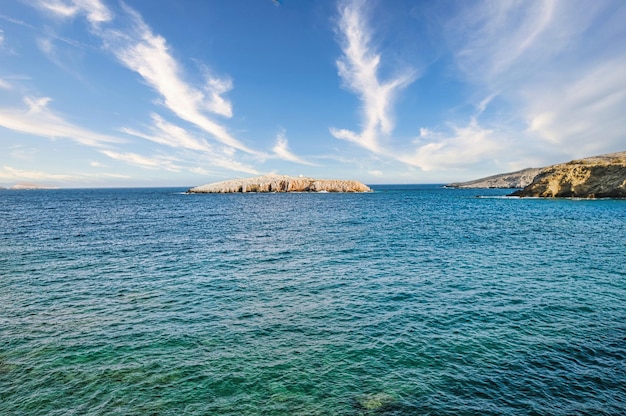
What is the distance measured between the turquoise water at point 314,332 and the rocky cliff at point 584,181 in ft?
347

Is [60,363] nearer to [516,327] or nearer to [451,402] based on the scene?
[451,402]

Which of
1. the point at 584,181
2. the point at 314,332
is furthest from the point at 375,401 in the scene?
the point at 584,181

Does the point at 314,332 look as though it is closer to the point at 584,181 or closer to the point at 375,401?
the point at 375,401

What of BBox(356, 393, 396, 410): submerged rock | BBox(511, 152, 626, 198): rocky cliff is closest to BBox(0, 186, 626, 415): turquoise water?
BBox(356, 393, 396, 410): submerged rock

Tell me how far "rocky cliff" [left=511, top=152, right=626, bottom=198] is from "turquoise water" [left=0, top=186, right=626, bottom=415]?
4169 inches

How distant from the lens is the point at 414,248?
4191cm

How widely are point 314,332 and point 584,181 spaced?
149999 mm

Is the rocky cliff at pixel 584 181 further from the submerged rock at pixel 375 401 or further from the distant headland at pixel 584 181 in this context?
the submerged rock at pixel 375 401

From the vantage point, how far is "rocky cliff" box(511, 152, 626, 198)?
384 feet

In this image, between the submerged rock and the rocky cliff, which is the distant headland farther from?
the submerged rock

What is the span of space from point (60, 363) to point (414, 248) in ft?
120

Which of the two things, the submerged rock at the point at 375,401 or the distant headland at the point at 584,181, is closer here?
the submerged rock at the point at 375,401

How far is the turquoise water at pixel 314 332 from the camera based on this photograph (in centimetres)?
1348

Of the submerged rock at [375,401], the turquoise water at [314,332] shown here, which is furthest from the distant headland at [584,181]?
the submerged rock at [375,401]
